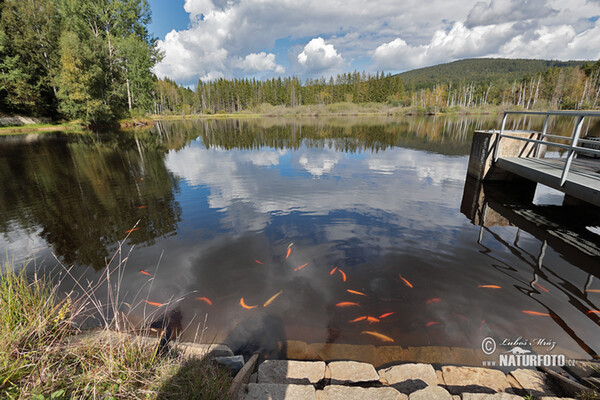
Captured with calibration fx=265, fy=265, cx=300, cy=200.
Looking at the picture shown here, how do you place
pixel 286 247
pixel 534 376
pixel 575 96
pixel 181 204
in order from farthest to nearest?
pixel 575 96, pixel 181 204, pixel 286 247, pixel 534 376

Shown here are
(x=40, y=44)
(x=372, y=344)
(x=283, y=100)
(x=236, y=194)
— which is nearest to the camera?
(x=372, y=344)

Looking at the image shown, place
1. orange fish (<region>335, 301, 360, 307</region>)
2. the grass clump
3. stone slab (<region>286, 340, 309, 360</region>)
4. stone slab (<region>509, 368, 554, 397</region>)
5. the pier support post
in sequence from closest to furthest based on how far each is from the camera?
the grass clump < stone slab (<region>509, 368, 554, 397</region>) < stone slab (<region>286, 340, 309, 360</region>) < orange fish (<region>335, 301, 360, 307</region>) < the pier support post

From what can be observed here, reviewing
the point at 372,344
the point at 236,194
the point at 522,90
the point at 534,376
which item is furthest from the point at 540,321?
the point at 522,90

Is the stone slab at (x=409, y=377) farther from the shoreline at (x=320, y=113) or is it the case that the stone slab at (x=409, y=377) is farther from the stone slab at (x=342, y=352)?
the shoreline at (x=320, y=113)

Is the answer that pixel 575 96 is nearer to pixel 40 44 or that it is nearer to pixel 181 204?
pixel 181 204

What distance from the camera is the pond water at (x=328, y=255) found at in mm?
4402

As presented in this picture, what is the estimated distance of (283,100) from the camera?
128 metres

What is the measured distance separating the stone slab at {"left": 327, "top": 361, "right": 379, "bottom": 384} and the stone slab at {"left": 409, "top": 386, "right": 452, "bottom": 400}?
573mm

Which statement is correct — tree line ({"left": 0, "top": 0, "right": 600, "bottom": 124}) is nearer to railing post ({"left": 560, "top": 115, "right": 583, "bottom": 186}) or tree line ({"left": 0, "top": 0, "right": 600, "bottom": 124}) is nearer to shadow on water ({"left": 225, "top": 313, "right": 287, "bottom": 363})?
shadow on water ({"left": 225, "top": 313, "right": 287, "bottom": 363})

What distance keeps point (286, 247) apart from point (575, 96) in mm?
127246

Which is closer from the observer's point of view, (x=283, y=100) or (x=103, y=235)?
(x=103, y=235)

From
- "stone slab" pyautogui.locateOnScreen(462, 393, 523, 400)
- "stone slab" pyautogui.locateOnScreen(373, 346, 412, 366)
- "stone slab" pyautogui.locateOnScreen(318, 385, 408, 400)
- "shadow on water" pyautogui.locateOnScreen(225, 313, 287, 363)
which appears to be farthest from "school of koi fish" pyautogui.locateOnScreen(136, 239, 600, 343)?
"stone slab" pyautogui.locateOnScreen(462, 393, 523, 400)

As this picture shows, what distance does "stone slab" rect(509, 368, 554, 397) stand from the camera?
3049mm

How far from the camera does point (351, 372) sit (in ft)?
11.2
